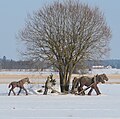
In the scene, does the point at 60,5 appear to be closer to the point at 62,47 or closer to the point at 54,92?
the point at 62,47

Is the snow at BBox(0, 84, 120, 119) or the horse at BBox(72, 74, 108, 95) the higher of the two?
the horse at BBox(72, 74, 108, 95)

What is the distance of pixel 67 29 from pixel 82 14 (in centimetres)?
191

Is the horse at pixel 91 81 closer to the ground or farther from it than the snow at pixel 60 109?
farther from it

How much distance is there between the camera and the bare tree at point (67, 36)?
119ft

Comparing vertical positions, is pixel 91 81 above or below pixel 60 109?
above

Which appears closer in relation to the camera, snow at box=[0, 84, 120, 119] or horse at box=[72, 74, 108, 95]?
snow at box=[0, 84, 120, 119]

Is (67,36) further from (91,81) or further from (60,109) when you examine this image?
(60,109)

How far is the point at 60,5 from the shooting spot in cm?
3778

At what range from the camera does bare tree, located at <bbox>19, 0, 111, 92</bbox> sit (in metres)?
36.2

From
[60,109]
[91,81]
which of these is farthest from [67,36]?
[60,109]

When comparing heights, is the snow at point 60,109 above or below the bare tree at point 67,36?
below

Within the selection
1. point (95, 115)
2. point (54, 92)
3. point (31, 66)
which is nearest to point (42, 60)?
point (31, 66)

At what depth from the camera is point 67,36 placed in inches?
1422

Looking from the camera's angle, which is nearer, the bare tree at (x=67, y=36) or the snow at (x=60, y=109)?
the snow at (x=60, y=109)
